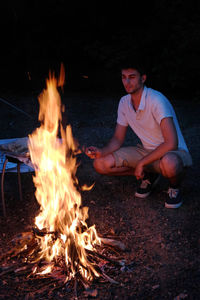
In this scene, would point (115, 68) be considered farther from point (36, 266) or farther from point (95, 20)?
point (36, 266)

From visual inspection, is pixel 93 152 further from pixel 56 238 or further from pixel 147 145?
pixel 56 238

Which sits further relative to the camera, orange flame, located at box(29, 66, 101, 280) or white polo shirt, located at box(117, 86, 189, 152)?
white polo shirt, located at box(117, 86, 189, 152)

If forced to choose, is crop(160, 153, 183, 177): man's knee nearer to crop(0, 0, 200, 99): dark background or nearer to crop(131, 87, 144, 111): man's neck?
crop(131, 87, 144, 111): man's neck

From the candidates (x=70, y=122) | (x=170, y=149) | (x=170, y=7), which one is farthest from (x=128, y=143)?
(x=170, y=7)

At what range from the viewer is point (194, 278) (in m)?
2.48

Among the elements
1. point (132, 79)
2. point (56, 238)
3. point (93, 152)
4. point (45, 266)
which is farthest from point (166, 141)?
point (45, 266)

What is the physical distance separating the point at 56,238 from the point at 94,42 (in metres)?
7.09

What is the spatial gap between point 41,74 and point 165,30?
10.7 ft

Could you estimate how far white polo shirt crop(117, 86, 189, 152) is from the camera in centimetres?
336

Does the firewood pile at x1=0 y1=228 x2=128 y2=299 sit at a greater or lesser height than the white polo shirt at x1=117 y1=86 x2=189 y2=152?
lesser

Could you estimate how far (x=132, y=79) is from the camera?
3371 mm

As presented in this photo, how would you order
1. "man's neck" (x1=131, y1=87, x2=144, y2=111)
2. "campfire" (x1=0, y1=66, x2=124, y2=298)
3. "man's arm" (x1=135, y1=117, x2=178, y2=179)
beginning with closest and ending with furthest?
"campfire" (x1=0, y1=66, x2=124, y2=298), "man's arm" (x1=135, y1=117, x2=178, y2=179), "man's neck" (x1=131, y1=87, x2=144, y2=111)

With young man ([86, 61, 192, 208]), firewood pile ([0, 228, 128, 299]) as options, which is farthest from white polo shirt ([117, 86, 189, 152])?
firewood pile ([0, 228, 128, 299])

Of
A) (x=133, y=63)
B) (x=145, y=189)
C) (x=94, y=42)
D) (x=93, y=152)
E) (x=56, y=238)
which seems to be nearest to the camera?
(x=56, y=238)
